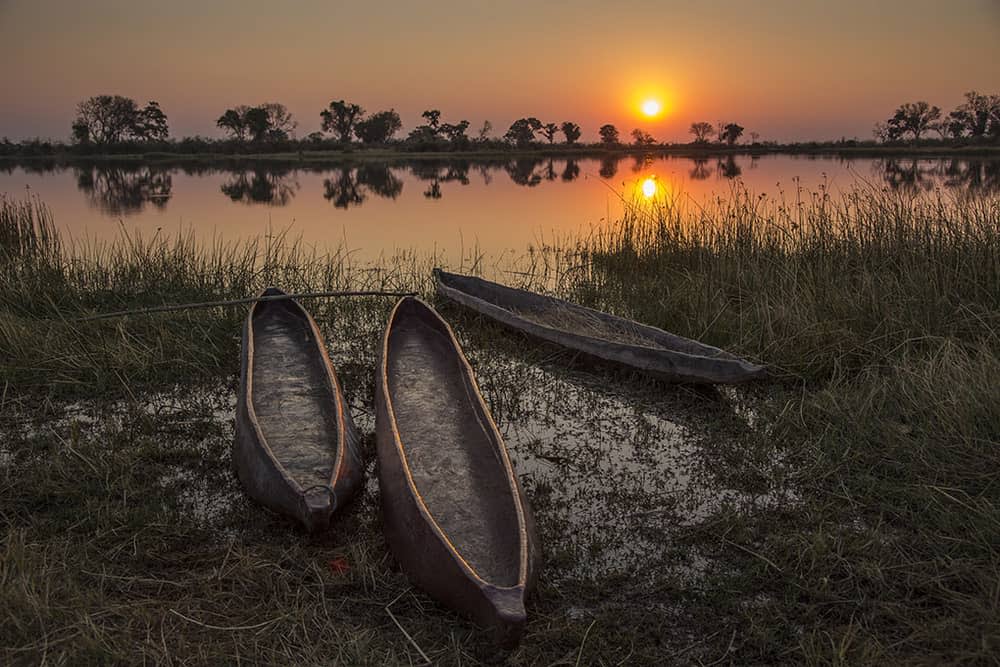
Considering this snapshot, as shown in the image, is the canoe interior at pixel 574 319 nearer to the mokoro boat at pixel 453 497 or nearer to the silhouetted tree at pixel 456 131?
the mokoro boat at pixel 453 497

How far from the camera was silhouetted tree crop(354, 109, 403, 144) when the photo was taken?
75750 millimetres

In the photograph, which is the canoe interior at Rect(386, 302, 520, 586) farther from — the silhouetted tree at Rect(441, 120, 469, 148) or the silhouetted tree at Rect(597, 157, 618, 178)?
the silhouetted tree at Rect(441, 120, 469, 148)

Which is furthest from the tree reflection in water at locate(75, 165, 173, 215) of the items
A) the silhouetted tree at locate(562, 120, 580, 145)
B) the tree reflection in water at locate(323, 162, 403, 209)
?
the silhouetted tree at locate(562, 120, 580, 145)

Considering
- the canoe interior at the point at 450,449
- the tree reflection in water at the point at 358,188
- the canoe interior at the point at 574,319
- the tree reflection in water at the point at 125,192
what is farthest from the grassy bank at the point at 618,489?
the tree reflection in water at the point at 358,188

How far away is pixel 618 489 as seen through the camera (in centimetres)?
371

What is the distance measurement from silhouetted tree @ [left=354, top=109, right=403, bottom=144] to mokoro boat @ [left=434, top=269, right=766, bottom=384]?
7156 centimetres

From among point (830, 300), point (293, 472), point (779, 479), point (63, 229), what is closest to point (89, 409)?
point (293, 472)

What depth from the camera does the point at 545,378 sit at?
217 inches

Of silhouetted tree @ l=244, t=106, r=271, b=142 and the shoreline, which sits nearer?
the shoreline

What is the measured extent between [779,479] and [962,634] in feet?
4.54

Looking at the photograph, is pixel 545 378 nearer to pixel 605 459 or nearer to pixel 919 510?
pixel 605 459

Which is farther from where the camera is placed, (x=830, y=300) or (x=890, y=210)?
(x=890, y=210)

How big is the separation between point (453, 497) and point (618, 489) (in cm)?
96

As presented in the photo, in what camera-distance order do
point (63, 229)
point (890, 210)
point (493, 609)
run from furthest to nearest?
point (63, 229)
point (890, 210)
point (493, 609)
